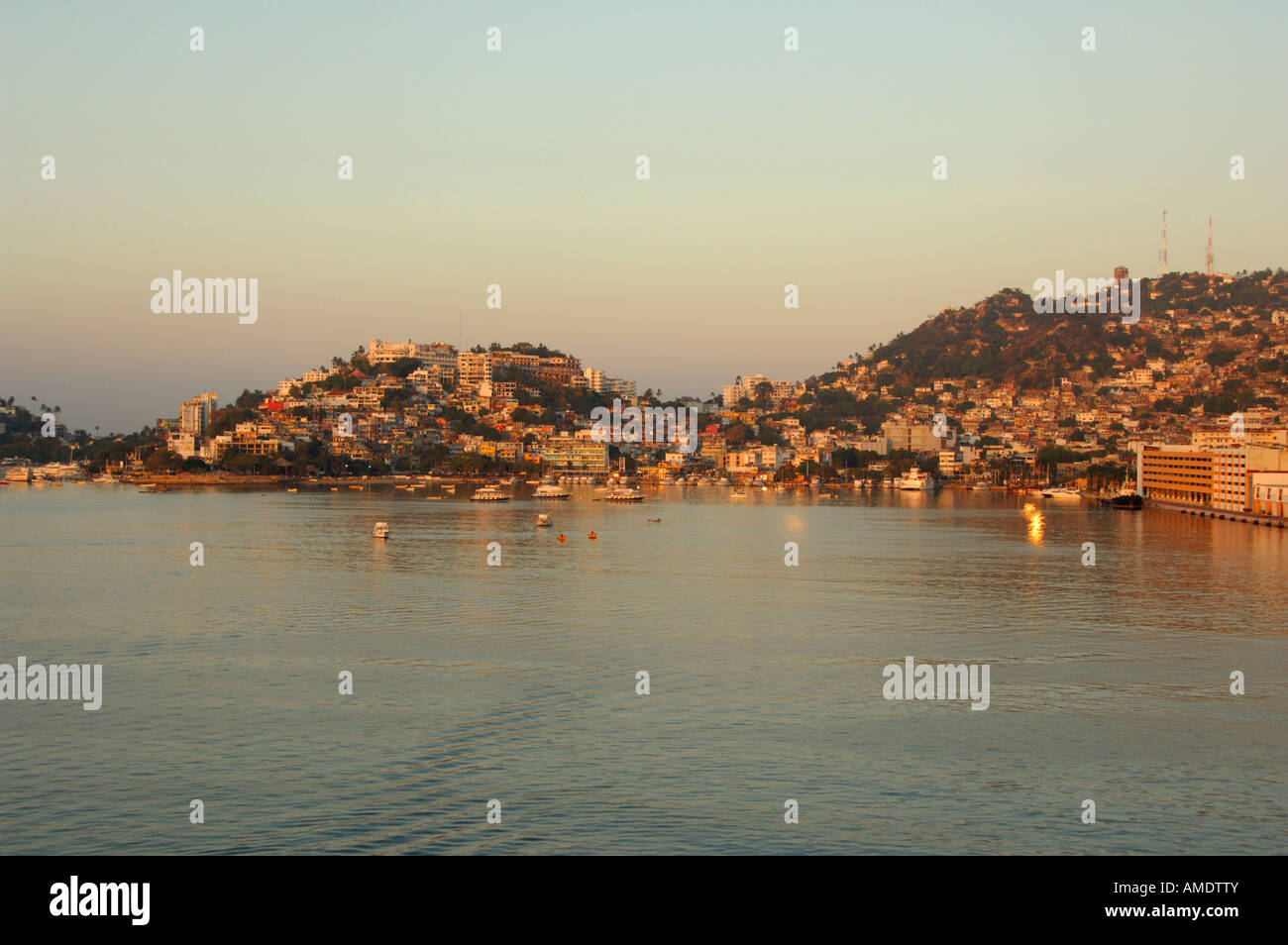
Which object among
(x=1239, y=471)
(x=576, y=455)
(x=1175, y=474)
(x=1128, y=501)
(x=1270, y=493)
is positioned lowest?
(x=1128, y=501)

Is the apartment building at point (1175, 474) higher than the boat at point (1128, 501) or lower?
higher

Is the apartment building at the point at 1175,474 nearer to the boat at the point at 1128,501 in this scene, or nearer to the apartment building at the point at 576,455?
the boat at the point at 1128,501

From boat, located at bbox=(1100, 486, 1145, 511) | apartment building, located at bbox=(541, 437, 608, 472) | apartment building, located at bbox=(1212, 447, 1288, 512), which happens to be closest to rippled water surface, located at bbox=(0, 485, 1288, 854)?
apartment building, located at bbox=(1212, 447, 1288, 512)

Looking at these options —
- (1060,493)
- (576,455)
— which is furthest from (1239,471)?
(576,455)

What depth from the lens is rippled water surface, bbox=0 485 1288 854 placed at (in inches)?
485

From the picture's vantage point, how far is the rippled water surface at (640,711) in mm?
12320

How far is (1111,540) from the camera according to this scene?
185 ft

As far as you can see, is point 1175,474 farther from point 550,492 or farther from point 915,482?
point 550,492

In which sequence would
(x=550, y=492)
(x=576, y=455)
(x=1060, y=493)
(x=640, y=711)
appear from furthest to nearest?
(x=576, y=455) < (x=1060, y=493) < (x=550, y=492) < (x=640, y=711)

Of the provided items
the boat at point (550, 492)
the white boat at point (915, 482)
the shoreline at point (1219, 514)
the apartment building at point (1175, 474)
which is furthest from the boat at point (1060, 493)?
the boat at point (550, 492)

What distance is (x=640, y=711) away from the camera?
1762cm

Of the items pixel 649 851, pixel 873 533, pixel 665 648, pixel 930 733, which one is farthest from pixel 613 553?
pixel 649 851

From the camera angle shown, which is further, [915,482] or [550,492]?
[915,482]
